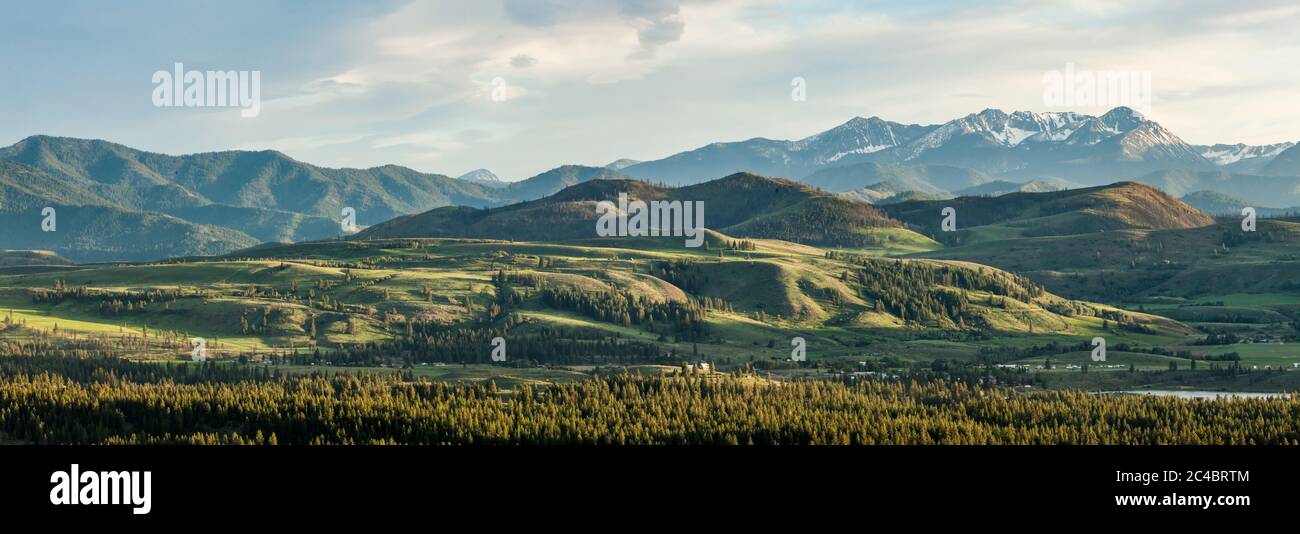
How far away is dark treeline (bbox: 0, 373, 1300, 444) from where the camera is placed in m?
99.9

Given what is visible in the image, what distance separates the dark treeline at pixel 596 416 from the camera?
328 ft

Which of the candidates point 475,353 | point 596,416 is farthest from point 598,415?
point 475,353

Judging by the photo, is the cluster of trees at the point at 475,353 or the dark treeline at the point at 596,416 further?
the cluster of trees at the point at 475,353

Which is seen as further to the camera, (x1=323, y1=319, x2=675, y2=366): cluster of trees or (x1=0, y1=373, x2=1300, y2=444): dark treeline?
(x1=323, y1=319, x2=675, y2=366): cluster of trees

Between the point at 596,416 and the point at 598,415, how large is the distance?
0.52m

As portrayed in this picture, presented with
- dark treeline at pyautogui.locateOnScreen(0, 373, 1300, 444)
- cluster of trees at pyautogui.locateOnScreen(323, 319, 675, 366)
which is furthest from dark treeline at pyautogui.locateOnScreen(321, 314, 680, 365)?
dark treeline at pyautogui.locateOnScreen(0, 373, 1300, 444)

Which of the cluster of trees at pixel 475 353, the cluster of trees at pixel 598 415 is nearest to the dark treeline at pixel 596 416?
the cluster of trees at pixel 598 415

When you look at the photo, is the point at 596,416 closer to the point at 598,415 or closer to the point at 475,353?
the point at 598,415

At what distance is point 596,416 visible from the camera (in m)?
112

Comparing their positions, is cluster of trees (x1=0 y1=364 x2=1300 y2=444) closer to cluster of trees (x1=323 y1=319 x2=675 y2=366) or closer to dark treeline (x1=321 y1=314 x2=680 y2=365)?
cluster of trees (x1=323 y1=319 x2=675 y2=366)

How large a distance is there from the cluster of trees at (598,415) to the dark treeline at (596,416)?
23 centimetres

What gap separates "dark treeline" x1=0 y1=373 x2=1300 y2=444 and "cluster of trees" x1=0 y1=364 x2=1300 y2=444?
230 mm

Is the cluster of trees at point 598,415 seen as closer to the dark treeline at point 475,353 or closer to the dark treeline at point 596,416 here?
the dark treeline at point 596,416
